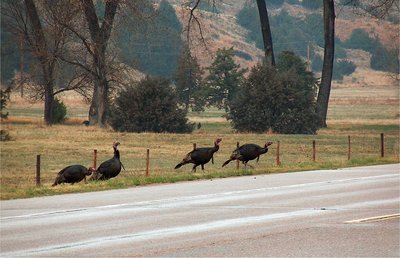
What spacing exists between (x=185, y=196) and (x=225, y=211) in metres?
3.52

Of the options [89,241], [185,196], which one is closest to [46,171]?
[185,196]

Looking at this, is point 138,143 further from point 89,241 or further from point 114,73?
point 89,241

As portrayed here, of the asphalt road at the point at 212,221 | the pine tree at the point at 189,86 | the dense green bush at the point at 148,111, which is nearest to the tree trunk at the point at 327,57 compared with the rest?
the dense green bush at the point at 148,111

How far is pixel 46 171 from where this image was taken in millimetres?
36719

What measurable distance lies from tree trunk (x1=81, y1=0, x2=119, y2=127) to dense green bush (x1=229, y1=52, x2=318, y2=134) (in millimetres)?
8128

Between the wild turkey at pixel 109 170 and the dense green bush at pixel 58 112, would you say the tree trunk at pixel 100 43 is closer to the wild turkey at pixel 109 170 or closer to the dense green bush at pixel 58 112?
the dense green bush at pixel 58 112

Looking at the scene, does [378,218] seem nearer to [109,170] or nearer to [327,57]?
[109,170]

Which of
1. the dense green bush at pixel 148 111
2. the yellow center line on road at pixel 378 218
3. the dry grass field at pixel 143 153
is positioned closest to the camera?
the yellow center line on road at pixel 378 218

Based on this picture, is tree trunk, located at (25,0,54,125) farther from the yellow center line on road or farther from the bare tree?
the yellow center line on road

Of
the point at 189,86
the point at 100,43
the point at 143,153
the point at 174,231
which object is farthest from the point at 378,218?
the point at 189,86

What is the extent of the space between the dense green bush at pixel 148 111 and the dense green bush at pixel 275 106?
371 cm

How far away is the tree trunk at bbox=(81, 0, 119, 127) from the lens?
6362 centimetres

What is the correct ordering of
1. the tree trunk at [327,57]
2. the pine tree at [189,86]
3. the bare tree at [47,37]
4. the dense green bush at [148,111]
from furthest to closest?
the pine tree at [189,86]
the tree trunk at [327,57]
the bare tree at [47,37]
the dense green bush at [148,111]

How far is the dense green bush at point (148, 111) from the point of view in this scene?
65500 millimetres
